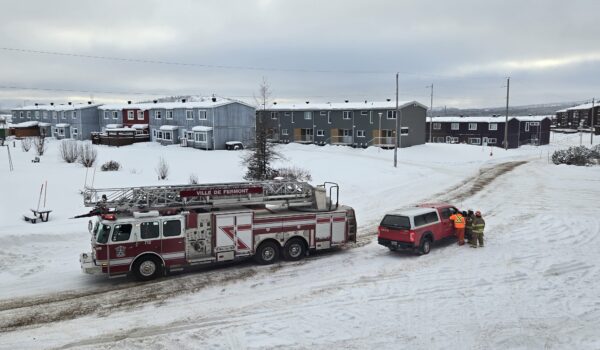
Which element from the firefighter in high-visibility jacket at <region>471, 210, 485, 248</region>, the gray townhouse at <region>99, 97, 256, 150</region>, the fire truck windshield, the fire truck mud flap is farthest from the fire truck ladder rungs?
the gray townhouse at <region>99, 97, 256, 150</region>

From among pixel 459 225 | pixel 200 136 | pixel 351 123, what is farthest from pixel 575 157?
pixel 200 136

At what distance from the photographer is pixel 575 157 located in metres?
47.2

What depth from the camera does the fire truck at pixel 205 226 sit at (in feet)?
49.8

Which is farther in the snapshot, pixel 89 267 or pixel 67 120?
pixel 67 120

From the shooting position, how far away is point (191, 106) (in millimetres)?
62719

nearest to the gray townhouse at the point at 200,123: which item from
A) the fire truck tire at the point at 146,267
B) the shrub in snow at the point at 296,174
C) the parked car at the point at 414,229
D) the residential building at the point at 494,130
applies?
the shrub in snow at the point at 296,174

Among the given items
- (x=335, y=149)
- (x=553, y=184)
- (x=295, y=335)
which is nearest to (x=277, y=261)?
(x=295, y=335)

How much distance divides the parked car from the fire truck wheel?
303cm

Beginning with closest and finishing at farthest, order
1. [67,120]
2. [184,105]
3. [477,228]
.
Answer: [477,228] < [184,105] < [67,120]

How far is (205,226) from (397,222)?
7.05m

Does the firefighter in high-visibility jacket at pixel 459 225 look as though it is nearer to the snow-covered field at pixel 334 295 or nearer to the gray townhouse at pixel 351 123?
the snow-covered field at pixel 334 295

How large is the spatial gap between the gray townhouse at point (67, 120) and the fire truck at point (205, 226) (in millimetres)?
66603

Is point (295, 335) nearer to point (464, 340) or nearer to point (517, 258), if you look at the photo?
point (464, 340)

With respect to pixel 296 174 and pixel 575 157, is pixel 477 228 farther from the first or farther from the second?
pixel 575 157
